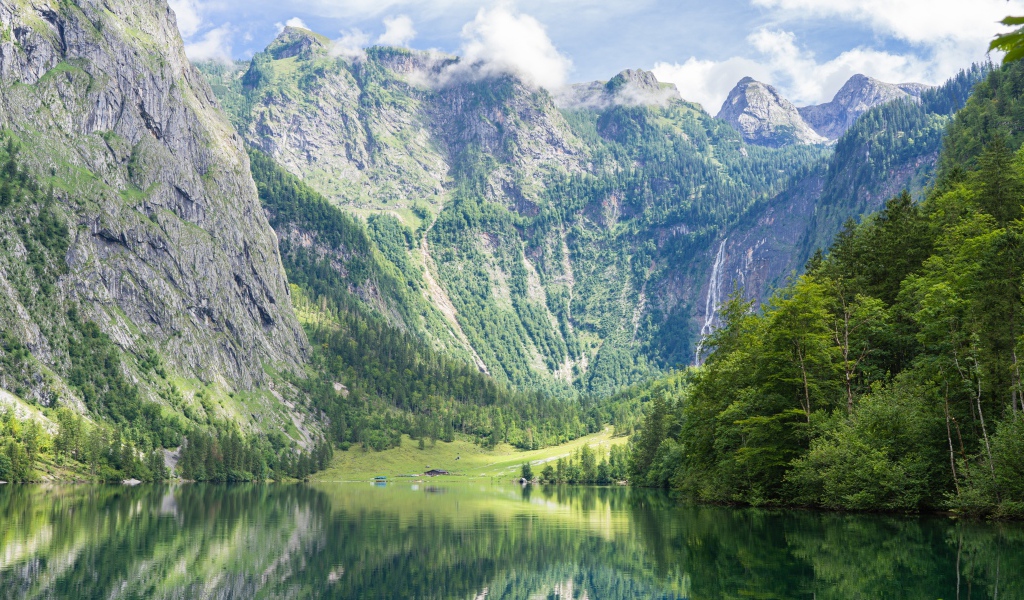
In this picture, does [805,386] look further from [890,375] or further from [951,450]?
[951,450]

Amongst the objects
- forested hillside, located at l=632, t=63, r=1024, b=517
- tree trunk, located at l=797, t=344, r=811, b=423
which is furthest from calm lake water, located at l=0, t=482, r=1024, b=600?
tree trunk, located at l=797, t=344, r=811, b=423

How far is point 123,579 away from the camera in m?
37.4

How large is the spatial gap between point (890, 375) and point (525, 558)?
40.0m

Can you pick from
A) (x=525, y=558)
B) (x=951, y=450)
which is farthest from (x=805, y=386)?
(x=525, y=558)

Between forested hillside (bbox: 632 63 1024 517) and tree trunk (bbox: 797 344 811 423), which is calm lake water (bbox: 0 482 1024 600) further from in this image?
tree trunk (bbox: 797 344 811 423)

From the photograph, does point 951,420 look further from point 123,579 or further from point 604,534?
point 123,579

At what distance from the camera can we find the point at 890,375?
2805 inches

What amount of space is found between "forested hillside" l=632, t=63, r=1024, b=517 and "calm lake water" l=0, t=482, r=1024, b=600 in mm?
3491

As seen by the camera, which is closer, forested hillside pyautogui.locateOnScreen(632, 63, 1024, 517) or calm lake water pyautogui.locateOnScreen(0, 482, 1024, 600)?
calm lake water pyautogui.locateOnScreen(0, 482, 1024, 600)

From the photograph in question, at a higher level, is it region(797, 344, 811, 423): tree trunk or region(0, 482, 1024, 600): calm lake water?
region(797, 344, 811, 423): tree trunk

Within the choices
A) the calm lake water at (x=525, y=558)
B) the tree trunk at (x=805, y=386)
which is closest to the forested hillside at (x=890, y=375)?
the tree trunk at (x=805, y=386)

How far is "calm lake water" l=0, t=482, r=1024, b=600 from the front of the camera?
3350cm

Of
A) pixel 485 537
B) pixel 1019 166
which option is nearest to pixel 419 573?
pixel 485 537

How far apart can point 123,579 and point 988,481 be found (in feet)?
157
